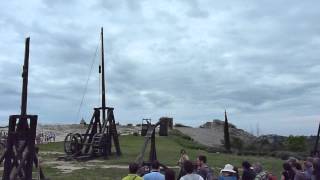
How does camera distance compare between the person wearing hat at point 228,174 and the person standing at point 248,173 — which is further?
the person standing at point 248,173

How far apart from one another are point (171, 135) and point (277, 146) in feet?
37.0

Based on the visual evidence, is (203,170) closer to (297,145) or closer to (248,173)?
(248,173)

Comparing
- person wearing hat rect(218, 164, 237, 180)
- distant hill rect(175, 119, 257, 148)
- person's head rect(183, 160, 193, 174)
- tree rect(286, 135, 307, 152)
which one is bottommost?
person wearing hat rect(218, 164, 237, 180)

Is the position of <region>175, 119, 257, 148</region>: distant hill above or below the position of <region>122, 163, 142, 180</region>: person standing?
above

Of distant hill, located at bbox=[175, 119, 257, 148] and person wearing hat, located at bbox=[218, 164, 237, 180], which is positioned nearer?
person wearing hat, located at bbox=[218, 164, 237, 180]

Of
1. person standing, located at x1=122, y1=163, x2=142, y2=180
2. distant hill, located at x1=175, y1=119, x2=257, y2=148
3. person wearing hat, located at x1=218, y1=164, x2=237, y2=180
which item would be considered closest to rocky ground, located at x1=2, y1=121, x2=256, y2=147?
distant hill, located at x1=175, y1=119, x2=257, y2=148

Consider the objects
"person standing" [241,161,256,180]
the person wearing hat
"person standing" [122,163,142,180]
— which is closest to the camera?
"person standing" [122,163,142,180]

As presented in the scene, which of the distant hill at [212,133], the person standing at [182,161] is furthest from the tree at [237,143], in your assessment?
the person standing at [182,161]

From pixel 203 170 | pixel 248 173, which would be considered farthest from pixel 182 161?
pixel 248 173

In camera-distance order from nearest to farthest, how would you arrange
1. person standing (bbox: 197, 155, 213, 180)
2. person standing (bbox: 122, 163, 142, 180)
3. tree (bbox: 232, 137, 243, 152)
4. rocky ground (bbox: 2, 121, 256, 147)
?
person standing (bbox: 122, 163, 142, 180) < person standing (bbox: 197, 155, 213, 180) < tree (bbox: 232, 137, 243, 152) < rocky ground (bbox: 2, 121, 256, 147)

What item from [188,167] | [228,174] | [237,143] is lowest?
[228,174]

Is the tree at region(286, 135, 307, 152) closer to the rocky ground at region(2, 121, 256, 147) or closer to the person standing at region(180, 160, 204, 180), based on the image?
the rocky ground at region(2, 121, 256, 147)

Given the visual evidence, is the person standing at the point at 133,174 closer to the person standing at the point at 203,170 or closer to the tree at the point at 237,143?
the person standing at the point at 203,170

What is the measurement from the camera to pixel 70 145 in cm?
2927
